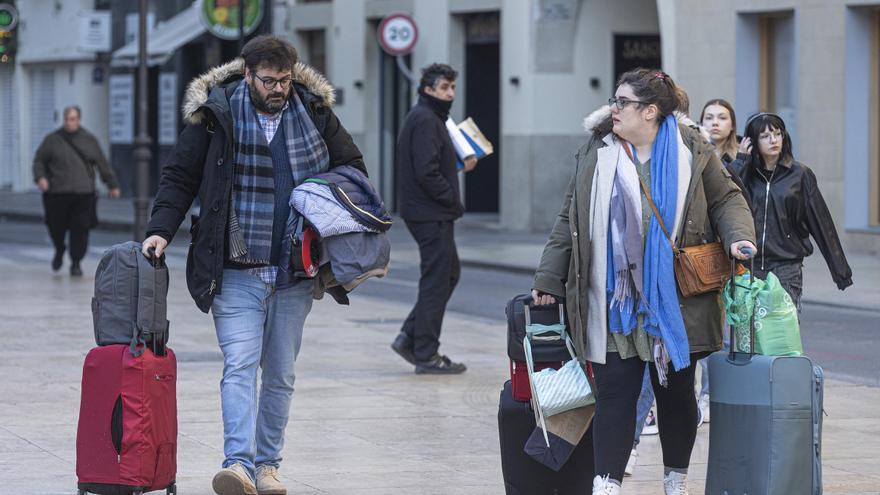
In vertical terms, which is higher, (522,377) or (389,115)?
(389,115)

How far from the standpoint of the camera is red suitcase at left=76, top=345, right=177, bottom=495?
21.9 ft

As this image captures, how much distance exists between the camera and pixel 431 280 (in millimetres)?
11156

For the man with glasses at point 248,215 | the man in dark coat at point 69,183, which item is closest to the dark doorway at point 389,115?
the man in dark coat at point 69,183

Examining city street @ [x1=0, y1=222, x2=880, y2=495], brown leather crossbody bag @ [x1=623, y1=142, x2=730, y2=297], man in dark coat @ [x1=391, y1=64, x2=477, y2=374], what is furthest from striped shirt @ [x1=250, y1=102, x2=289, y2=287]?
man in dark coat @ [x1=391, y1=64, x2=477, y2=374]

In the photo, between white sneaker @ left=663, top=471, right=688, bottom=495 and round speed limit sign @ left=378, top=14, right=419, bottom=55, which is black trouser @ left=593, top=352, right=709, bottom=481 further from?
round speed limit sign @ left=378, top=14, right=419, bottom=55

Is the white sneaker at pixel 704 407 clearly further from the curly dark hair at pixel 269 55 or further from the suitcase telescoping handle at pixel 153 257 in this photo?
the suitcase telescoping handle at pixel 153 257

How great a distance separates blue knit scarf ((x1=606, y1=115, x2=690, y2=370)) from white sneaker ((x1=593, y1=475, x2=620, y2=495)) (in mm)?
468

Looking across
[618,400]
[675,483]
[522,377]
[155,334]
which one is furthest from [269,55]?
[675,483]

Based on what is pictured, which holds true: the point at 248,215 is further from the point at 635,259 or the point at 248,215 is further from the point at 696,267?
the point at 696,267

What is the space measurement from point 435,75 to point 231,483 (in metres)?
4.67

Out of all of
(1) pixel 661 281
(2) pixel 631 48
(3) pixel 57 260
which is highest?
(2) pixel 631 48

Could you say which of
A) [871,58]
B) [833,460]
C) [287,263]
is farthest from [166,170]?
[871,58]

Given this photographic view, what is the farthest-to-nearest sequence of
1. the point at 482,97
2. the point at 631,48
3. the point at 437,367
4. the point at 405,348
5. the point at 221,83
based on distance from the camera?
the point at 482,97, the point at 631,48, the point at 405,348, the point at 437,367, the point at 221,83

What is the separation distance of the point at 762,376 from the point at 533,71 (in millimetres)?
21057
